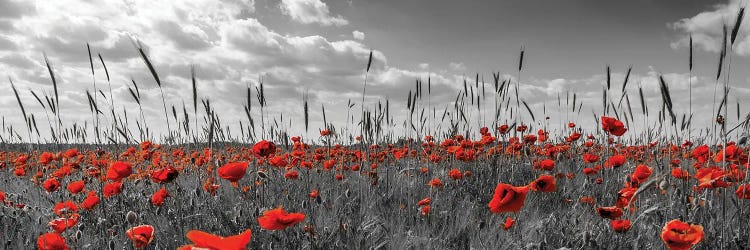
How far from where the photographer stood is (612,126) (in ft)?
10.6

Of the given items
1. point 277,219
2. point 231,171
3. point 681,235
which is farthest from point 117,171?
point 681,235

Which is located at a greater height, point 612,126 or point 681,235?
point 612,126

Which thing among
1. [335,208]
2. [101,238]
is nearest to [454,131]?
[335,208]

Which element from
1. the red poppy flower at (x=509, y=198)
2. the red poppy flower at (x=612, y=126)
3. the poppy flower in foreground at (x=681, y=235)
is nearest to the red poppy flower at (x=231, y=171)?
the red poppy flower at (x=509, y=198)

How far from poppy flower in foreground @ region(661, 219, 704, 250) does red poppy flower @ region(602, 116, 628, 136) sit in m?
1.56

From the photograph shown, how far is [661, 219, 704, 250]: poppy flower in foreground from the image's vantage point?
1.69 metres

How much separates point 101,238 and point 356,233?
182cm

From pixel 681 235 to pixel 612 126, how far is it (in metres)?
1.66

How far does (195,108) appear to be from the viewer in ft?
9.86

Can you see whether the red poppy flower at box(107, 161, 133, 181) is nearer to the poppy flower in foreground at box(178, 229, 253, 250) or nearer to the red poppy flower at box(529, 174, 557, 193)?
the poppy flower in foreground at box(178, 229, 253, 250)

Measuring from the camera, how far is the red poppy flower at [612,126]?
3.21 m

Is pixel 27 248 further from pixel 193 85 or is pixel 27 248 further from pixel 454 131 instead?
pixel 454 131

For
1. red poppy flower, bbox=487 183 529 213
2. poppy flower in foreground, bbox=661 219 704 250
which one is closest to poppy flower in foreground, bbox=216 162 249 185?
red poppy flower, bbox=487 183 529 213

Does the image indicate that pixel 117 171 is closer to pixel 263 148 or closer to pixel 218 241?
pixel 263 148
